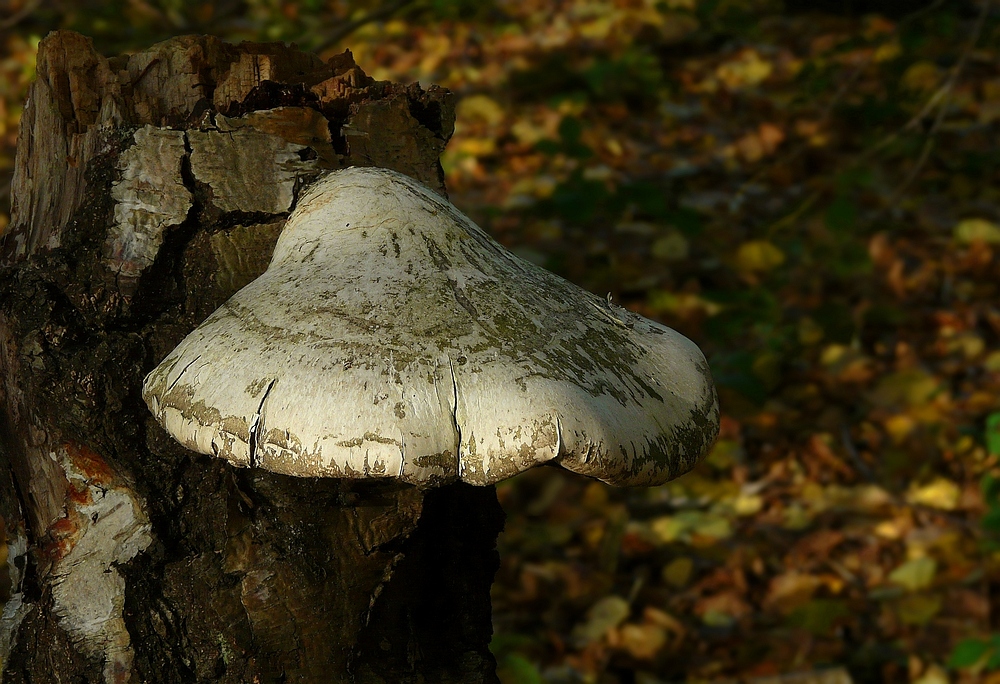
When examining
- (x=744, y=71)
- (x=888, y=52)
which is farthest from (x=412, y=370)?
(x=888, y=52)

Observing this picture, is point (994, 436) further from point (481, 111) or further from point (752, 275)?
point (481, 111)

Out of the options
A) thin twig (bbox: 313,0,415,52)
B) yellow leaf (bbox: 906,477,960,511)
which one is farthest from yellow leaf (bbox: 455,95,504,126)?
yellow leaf (bbox: 906,477,960,511)

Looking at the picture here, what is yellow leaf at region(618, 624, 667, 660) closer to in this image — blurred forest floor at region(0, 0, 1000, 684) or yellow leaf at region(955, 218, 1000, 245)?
blurred forest floor at region(0, 0, 1000, 684)

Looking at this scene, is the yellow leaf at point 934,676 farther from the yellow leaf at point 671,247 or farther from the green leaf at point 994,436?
the yellow leaf at point 671,247

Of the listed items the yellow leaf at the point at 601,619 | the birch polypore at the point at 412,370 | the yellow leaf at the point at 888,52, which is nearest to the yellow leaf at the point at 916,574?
the yellow leaf at the point at 601,619

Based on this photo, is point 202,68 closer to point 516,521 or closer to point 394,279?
point 394,279

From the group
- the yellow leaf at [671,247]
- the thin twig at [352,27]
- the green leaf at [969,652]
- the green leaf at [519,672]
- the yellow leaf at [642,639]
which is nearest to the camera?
the green leaf at [519,672]

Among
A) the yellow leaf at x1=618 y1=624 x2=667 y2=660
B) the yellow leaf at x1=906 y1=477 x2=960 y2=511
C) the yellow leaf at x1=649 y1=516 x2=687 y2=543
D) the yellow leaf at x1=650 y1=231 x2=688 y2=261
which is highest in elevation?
the yellow leaf at x1=650 y1=231 x2=688 y2=261
